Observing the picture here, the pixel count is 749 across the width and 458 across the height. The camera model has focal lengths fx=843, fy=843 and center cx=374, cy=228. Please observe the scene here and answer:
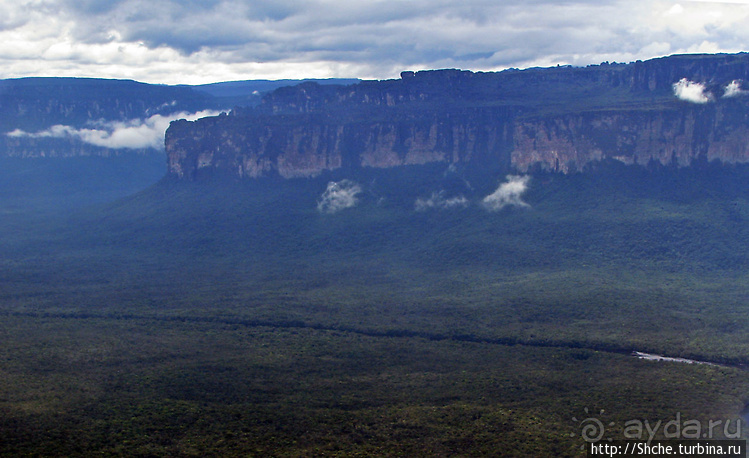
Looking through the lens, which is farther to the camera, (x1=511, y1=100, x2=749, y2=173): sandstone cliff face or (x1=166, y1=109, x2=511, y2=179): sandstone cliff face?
(x1=166, y1=109, x2=511, y2=179): sandstone cliff face

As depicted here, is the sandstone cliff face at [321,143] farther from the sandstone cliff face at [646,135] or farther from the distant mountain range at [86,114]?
the distant mountain range at [86,114]

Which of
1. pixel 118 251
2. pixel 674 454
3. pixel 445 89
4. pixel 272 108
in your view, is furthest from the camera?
pixel 272 108

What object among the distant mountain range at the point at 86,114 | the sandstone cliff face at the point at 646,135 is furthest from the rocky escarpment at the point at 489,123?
the distant mountain range at the point at 86,114

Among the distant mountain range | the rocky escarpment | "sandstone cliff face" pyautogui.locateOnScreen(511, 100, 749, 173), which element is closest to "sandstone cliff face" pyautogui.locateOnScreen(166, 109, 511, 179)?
the rocky escarpment

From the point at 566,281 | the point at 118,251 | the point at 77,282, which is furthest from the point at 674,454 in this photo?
the point at 118,251

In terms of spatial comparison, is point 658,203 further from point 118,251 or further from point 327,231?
point 118,251

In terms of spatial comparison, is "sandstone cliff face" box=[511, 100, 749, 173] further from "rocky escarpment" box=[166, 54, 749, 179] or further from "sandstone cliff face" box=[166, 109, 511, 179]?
"sandstone cliff face" box=[166, 109, 511, 179]

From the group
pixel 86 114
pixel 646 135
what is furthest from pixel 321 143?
pixel 86 114

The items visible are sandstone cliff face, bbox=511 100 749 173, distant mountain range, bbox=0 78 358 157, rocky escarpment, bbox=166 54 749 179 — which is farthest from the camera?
distant mountain range, bbox=0 78 358 157

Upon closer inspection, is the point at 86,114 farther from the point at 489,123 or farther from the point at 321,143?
the point at 489,123
